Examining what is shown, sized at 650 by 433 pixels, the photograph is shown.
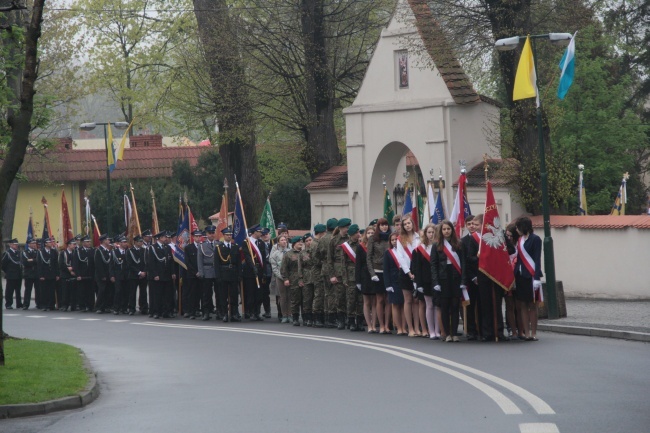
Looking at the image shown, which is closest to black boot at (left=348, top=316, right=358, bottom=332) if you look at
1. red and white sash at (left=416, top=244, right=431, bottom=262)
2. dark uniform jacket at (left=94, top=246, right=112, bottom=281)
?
red and white sash at (left=416, top=244, right=431, bottom=262)

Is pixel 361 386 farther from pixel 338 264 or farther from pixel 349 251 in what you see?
pixel 338 264

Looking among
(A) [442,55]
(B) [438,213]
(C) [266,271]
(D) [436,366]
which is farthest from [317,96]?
(D) [436,366]

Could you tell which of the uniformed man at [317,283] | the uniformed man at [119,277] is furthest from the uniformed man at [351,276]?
the uniformed man at [119,277]

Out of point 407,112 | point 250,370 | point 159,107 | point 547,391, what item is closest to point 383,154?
point 407,112

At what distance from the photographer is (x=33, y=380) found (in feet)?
45.3

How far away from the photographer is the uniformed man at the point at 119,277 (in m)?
29.2

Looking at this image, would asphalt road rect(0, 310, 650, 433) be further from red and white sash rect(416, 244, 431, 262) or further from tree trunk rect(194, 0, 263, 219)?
tree trunk rect(194, 0, 263, 219)

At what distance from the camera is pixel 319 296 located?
22.2 m

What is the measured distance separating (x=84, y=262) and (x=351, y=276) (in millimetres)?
12060

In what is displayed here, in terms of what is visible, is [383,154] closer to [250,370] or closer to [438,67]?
[438,67]

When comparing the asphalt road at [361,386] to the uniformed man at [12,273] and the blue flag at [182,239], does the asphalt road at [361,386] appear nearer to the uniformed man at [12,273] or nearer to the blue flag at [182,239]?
the blue flag at [182,239]

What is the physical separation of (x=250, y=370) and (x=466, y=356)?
2.84m

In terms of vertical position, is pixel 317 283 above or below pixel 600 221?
below

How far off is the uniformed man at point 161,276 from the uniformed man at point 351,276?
7117 mm
